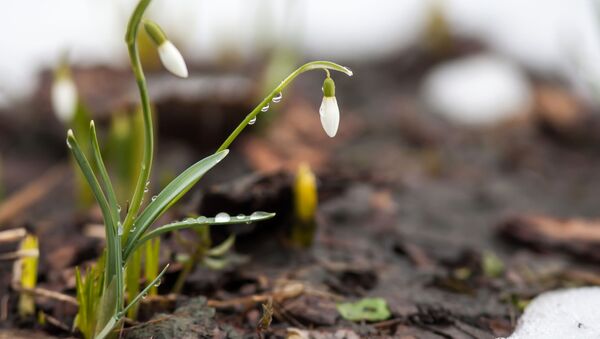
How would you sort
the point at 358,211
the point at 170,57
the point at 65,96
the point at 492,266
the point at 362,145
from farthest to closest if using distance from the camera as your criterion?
the point at 362,145
the point at 358,211
the point at 65,96
the point at 492,266
the point at 170,57

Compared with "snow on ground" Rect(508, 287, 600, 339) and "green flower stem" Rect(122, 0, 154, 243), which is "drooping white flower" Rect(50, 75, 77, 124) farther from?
"snow on ground" Rect(508, 287, 600, 339)

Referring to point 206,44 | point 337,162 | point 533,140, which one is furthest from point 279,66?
point 533,140

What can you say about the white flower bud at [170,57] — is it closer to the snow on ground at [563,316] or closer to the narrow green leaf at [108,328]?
the narrow green leaf at [108,328]

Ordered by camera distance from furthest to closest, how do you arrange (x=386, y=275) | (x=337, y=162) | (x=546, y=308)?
1. (x=337, y=162)
2. (x=386, y=275)
3. (x=546, y=308)

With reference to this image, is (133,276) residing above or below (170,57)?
below

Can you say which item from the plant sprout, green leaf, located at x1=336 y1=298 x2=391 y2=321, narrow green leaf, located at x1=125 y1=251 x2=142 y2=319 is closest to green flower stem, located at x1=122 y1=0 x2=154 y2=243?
the plant sprout

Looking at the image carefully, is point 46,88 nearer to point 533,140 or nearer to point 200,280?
point 200,280

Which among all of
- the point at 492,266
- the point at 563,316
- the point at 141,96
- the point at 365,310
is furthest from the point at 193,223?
the point at 492,266

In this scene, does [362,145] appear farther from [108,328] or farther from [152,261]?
[108,328]
